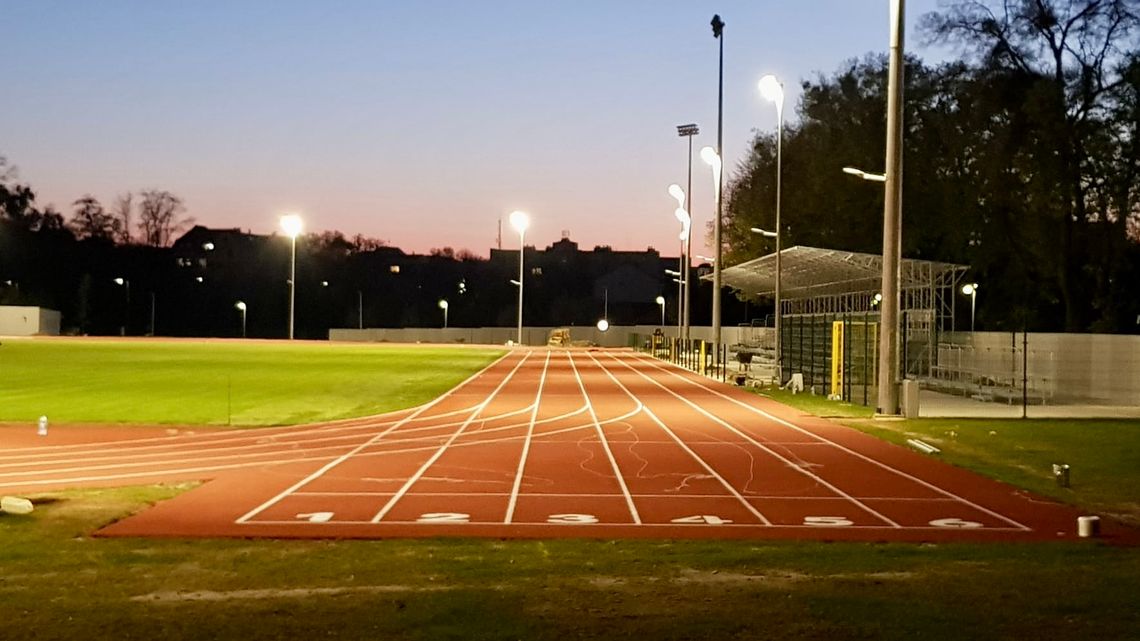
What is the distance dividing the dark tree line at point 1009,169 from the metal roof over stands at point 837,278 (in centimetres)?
409

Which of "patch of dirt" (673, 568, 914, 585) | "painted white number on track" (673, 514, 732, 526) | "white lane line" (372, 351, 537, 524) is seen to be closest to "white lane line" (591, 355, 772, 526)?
"painted white number on track" (673, 514, 732, 526)

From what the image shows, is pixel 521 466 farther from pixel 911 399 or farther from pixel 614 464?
pixel 911 399

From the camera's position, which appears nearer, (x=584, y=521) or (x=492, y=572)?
(x=492, y=572)

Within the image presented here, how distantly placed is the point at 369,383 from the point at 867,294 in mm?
21622

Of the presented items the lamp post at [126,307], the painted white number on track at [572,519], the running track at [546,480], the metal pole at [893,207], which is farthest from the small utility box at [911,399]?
the lamp post at [126,307]

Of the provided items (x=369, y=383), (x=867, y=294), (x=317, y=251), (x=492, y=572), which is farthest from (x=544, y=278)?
(x=492, y=572)

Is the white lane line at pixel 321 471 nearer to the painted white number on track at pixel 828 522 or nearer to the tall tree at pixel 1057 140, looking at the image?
the painted white number on track at pixel 828 522

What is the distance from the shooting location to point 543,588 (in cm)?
852

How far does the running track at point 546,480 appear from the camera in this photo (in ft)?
A: 37.8

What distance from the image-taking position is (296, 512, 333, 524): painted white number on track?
11.6 m

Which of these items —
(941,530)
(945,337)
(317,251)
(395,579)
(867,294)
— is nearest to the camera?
(395,579)

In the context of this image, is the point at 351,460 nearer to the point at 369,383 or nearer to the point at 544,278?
the point at 369,383

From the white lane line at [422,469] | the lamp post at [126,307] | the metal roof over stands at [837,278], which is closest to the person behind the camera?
the white lane line at [422,469]

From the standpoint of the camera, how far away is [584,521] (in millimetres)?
11867
